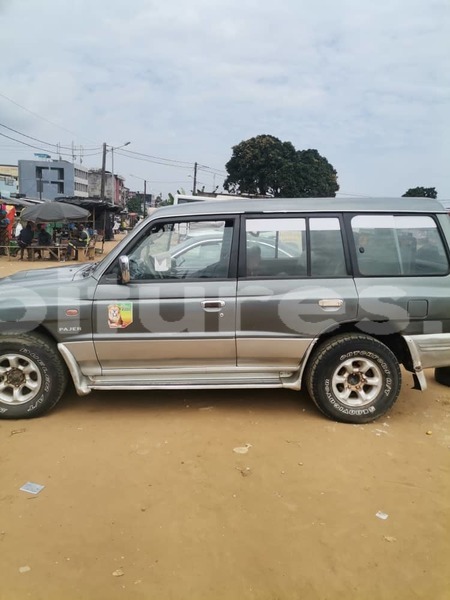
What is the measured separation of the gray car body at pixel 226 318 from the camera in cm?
351

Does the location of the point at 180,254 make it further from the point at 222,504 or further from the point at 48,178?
the point at 48,178

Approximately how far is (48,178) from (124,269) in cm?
6864

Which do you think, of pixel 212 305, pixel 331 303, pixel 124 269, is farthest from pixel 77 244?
pixel 331 303

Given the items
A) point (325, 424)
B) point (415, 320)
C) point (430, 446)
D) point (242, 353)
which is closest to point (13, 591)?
point (242, 353)

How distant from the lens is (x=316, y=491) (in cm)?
275

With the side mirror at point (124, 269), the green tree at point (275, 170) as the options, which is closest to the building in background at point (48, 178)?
the green tree at point (275, 170)

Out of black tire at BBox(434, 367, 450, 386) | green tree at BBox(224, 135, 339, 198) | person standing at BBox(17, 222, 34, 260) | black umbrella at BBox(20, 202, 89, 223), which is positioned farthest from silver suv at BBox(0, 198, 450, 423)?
green tree at BBox(224, 135, 339, 198)

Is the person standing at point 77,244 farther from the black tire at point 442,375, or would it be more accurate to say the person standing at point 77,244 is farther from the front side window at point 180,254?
the black tire at point 442,375

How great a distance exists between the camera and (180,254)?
149 inches

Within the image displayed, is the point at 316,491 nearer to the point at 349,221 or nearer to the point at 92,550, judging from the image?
the point at 92,550

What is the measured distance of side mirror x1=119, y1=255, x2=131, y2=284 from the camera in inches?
133

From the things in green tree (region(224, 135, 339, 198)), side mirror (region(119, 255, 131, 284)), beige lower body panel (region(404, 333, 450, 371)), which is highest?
green tree (region(224, 135, 339, 198))

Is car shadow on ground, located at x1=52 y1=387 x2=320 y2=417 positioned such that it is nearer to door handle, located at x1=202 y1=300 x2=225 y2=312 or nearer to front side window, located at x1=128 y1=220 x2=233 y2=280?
door handle, located at x1=202 y1=300 x2=225 y2=312

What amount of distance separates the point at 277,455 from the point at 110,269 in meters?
1.92
